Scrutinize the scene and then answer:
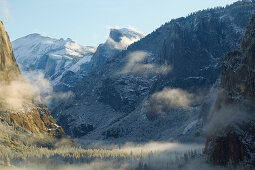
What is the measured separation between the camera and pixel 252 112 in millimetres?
Result: 195125

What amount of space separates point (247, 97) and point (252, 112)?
9154 mm

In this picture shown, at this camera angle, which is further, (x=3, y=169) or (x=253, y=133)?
(x=253, y=133)

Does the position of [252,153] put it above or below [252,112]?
below

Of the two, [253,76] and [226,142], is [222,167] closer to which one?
[226,142]

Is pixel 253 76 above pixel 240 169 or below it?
above

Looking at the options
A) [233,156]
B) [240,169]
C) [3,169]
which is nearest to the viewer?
[3,169]

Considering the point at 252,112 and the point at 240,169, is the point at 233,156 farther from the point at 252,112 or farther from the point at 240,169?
the point at 252,112

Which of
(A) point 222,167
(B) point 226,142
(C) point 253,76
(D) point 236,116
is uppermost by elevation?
(C) point 253,76

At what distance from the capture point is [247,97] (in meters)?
200

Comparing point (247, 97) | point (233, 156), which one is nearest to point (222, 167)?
point (233, 156)

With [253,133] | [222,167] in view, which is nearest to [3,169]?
[222,167]

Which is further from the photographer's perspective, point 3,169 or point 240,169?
point 240,169

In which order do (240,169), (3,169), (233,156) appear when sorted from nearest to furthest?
1. (3,169)
2. (240,169)
3. (233,156)

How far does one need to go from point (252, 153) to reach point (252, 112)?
21.7 meters
